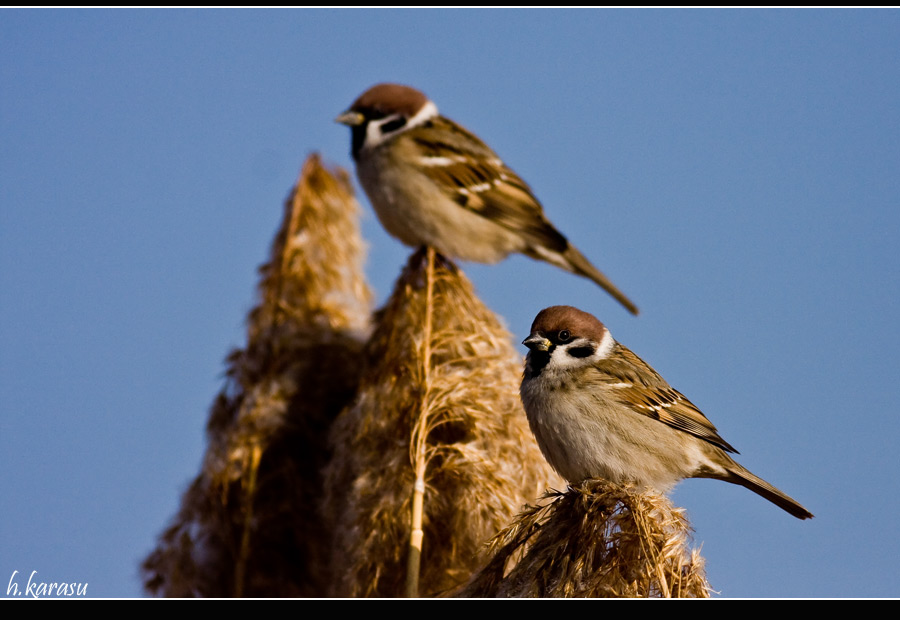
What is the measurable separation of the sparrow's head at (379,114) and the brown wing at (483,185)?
16 cm

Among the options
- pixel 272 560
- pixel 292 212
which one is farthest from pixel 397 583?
pixel 292 212

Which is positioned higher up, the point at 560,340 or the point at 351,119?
the point at 351,119

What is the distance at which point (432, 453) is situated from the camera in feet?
15.0

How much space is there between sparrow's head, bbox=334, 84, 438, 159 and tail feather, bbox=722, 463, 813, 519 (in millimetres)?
3434

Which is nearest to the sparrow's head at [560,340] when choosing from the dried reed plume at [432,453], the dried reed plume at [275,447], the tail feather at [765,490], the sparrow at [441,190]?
the dried reed plume at [432,453]

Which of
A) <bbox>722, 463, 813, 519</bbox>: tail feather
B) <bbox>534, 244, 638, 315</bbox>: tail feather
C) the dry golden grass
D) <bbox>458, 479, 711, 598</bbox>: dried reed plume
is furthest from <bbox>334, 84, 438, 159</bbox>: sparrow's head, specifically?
<bbox>458, 479, 711, 598</bbox>: dried reed plume

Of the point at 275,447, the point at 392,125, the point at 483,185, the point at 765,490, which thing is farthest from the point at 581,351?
the point at 392,125

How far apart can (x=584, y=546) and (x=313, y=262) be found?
3876mm

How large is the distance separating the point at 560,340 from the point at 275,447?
2.00m

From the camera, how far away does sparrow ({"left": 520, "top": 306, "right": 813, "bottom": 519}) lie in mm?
4352

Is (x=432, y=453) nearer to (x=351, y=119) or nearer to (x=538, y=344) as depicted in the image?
(x=538, y=344)

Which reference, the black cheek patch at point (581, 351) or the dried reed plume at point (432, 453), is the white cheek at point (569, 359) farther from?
the dried reed plume at point (432, 453)

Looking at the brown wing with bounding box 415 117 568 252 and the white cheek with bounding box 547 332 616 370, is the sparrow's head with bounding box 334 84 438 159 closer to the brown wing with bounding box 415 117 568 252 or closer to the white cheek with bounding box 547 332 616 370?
the brown wing with bounding box 415 117 568 252

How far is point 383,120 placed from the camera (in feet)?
23.0
